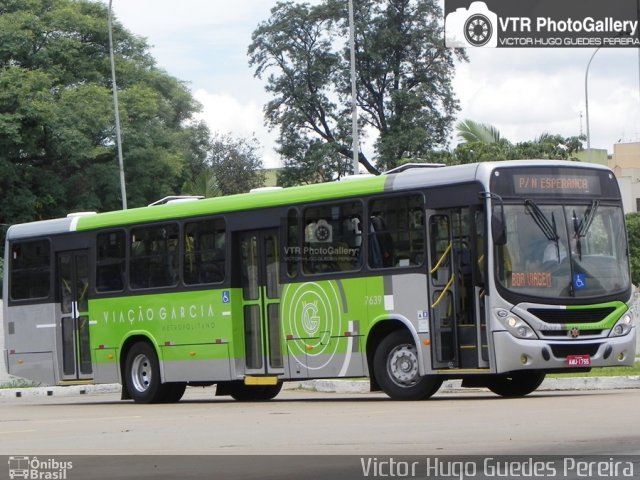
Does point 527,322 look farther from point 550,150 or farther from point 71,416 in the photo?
point 550,150

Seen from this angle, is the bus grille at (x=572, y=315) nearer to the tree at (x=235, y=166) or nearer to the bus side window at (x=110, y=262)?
the bus side window at (x=110, y=262)

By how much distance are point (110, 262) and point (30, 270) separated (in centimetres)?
228

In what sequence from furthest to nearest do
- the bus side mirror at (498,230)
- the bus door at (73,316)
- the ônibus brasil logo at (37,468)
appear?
the bus door at (73,316) → the bus side mirror at (498,230) → the ônibus brasil logo at (37,468)

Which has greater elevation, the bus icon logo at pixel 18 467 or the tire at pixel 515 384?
the bus icon logo at pixel 18 467

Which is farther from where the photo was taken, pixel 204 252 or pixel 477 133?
pixel 477 133

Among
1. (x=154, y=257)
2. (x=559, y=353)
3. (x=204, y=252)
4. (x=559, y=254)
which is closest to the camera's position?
(x=559, y=353)

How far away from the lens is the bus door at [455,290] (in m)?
18.1

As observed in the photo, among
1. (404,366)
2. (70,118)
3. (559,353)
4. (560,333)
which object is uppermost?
(70,118)

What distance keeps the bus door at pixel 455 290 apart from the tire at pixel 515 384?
1.37m

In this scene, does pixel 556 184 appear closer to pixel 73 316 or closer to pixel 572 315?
pixel 572 315

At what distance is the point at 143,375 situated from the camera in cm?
2292

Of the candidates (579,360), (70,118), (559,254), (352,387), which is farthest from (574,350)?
(70,118)

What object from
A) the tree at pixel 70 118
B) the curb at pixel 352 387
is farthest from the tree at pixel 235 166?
the curb at pixel 352 387

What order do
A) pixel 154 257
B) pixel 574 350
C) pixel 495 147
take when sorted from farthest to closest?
pixel 495 147
pixel 154 257
pixel 574 350
